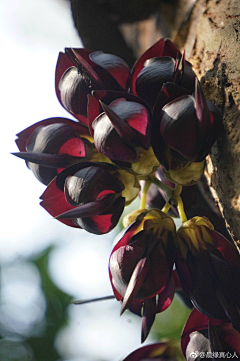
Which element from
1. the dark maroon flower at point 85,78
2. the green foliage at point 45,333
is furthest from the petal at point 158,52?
the green foliage at point 45,333

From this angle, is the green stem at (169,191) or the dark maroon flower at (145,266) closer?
the dark maroon flower at (145,266)

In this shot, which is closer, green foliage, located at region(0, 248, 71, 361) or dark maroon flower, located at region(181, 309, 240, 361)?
dark maroon flower, located at region(181, 309, 240, 361)

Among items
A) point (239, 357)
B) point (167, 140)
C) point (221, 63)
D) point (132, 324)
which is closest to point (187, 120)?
point (167, 140)

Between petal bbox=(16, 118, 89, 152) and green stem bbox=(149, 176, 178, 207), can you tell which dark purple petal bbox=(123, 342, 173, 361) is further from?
petal bbox=(16, 118, 89, 152)

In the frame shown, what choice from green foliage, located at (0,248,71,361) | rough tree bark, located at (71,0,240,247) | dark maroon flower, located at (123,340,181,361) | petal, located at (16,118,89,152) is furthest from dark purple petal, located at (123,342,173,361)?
green foliage, located at (0,248,71,361)

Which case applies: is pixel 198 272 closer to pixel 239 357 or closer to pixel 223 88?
pixel 239 357

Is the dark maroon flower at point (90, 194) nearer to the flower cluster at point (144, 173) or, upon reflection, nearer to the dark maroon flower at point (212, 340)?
the flower cluster at point (144, 173)
